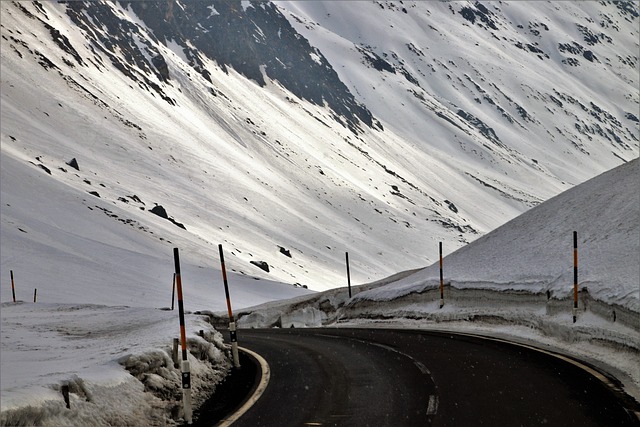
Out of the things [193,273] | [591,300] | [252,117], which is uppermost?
[252,117]

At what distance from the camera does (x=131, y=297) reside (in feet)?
175

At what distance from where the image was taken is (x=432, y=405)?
10047mm

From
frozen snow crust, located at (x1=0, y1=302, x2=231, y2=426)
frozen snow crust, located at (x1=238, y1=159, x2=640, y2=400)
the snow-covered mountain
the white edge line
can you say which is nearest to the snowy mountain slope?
frozen snow crust, located at (x1=238, y1=159, x2=640, y2=400)

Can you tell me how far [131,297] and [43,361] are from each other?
42.0m

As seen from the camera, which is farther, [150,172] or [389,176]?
[389,176]

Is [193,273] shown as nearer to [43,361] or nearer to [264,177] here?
[43,361]

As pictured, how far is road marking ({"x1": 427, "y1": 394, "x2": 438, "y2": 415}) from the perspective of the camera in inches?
382

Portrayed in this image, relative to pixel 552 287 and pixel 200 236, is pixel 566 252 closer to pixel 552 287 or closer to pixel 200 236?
pixel 552 287

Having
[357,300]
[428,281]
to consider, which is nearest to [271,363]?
[428,281]

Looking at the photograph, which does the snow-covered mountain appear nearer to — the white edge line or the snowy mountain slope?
the snowy mountain slope

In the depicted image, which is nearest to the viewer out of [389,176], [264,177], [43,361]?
[43,361]

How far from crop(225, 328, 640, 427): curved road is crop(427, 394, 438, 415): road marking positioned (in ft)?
0.04

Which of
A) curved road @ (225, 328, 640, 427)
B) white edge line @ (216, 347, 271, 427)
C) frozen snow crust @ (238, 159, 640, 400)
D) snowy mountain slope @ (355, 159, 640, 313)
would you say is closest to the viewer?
curved road @ (225, 328, 640, 427)

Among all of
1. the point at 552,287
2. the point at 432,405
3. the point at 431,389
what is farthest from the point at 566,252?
the point at 432,405
